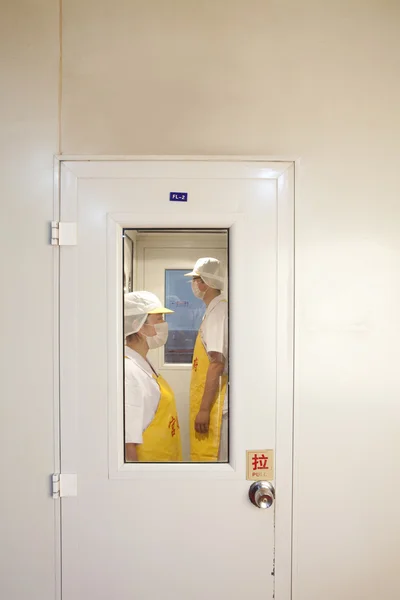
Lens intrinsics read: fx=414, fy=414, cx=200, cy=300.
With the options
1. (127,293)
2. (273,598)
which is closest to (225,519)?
(273,598)

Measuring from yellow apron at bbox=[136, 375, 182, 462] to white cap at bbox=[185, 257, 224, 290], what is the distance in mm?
373

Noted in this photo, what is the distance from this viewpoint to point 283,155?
139cm

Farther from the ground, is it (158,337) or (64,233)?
(64,233)

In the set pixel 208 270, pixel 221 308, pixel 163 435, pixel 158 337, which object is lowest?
pixel 163 435

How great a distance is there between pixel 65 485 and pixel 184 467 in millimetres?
404

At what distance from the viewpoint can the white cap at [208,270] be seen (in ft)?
4.65

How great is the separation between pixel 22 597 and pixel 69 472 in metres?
0.46

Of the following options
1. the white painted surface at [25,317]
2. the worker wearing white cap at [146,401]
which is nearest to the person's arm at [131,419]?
the worker wearing white cap at [146,401]

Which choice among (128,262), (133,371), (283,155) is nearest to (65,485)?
(133,371)

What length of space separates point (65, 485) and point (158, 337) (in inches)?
23.0

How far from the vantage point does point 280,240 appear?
140cm

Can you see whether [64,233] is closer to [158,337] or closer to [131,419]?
[158,337]

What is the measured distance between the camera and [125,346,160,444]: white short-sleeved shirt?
1.43m

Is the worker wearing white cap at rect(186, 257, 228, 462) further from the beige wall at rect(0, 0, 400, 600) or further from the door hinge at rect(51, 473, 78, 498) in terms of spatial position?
the door hinge at rect(51, 473, 78, 498)
